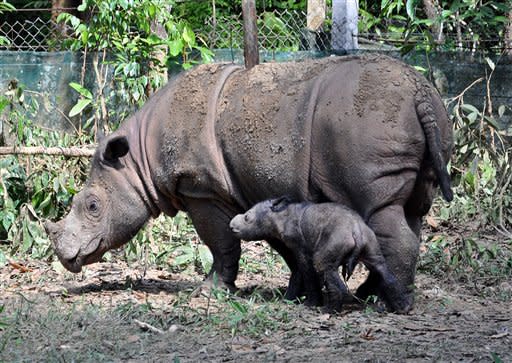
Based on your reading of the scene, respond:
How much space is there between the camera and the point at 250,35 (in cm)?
965

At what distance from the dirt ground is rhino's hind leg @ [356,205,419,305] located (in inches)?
12.5

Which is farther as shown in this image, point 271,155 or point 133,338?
point 271,155

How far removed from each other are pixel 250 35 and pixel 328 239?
319 cm

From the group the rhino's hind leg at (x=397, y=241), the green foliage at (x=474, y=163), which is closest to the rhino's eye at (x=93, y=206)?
the rhino's hind leg at (x=397, y=241)

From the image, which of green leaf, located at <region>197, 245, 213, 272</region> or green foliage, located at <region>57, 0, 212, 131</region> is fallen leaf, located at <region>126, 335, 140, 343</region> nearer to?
green leaf, located at <region>197, 245, 213, 272</region>

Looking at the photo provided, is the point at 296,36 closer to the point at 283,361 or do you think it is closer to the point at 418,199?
the point at 418,199

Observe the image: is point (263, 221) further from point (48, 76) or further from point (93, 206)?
point (48, 76)

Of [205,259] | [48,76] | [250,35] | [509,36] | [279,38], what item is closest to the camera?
[205,259]

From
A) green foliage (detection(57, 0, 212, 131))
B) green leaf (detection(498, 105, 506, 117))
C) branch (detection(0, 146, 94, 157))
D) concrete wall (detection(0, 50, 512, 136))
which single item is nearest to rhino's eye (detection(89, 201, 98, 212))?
branch (detection(0, 146, 94, 157))

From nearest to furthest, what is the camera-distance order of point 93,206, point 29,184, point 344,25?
point 93,206 → point 29,184 → point 344,25

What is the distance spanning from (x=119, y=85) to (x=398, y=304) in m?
5.22

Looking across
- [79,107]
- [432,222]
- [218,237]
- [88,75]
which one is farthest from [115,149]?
[432,222]

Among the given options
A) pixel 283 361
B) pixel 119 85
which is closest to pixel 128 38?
pixel 119 85

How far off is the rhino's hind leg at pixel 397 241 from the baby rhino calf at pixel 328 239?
0.06m
